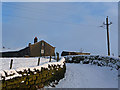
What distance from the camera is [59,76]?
10188 mm

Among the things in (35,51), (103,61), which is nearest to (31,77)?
(103,61)

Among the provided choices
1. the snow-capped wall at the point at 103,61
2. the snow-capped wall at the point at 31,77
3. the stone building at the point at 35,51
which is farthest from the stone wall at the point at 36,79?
the stone building at the point at 35,51

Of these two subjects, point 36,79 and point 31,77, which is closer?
point 31,77

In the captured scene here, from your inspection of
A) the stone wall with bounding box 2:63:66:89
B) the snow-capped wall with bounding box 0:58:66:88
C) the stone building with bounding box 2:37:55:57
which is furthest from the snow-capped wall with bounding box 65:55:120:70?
the stone building with bounding box 2:37:55:57

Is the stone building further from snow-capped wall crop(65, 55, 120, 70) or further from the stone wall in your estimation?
the stone wall

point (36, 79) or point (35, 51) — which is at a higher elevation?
point (35, 51)

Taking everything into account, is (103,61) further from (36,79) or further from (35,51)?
(35,51)

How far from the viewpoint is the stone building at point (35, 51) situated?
33.3m

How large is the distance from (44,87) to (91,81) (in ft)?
14.1

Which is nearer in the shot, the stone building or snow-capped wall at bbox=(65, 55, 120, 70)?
snow-capped wall at bbox=(65, 55, 120, 70)

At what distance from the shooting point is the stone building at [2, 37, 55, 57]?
1310 inches

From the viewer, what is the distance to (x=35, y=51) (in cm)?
3466

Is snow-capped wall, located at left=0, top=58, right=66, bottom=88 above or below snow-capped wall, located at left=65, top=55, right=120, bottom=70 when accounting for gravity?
above

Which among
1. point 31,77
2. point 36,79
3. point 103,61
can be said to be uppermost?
point 31,77
